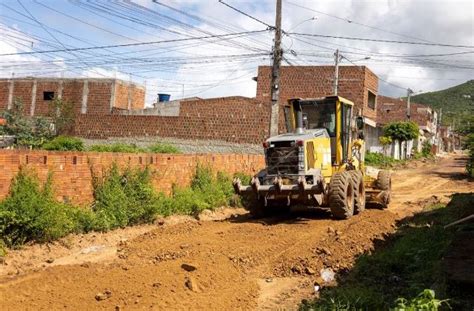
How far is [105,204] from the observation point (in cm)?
1067

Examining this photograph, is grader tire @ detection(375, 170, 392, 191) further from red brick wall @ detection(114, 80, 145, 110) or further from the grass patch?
red brick wall @ detection(114, 80, 145, 110)

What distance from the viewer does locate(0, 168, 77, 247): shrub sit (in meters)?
8.39

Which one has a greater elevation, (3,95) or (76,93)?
(76,93)

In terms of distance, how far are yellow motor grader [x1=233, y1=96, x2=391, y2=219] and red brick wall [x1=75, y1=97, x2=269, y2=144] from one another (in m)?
14.8

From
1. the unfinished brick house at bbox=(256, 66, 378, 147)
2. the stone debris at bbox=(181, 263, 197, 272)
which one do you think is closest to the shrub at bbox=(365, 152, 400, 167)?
the unfinished brick house at bbox=(256, 66, 378, 147)

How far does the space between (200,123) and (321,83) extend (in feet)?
37.2

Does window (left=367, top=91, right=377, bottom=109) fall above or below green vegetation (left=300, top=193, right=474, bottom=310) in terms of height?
above

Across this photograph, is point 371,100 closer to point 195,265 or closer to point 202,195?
point 202,195

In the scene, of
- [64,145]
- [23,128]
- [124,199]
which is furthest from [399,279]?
[23,128]

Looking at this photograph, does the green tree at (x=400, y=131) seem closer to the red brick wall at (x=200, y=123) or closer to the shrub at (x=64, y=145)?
the red brick wall at (x=200, y=123)

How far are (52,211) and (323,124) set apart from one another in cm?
639

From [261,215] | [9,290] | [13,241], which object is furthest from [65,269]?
[261,215]

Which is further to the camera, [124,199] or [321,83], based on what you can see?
[321,83]

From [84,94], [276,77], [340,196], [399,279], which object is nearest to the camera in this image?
[399,279]
